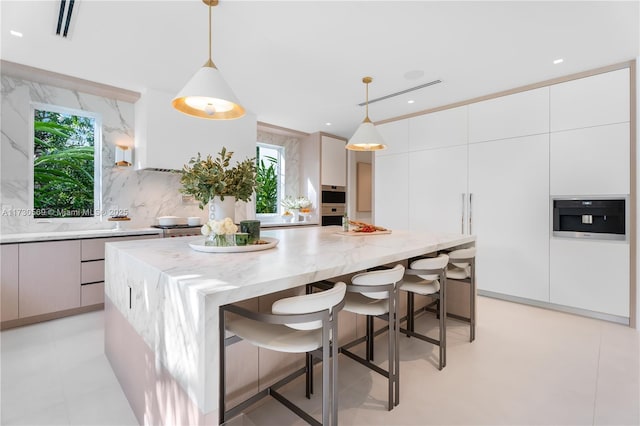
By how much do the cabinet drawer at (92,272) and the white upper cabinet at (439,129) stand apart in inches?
165

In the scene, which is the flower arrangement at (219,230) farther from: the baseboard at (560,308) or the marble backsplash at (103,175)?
the baseboard at (560,308)

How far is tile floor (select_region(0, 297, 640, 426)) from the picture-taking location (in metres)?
1.59

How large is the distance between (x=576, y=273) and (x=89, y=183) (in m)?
5.53

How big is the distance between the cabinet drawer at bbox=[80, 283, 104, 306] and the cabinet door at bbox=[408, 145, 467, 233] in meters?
3.96

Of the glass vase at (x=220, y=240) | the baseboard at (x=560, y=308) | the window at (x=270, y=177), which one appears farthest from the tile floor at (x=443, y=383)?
the window at (x=270, y=177)

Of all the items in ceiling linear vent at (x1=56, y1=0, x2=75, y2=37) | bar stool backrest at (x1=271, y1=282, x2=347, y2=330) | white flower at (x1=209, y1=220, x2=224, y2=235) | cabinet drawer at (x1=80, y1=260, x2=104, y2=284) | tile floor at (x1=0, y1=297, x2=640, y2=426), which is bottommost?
tile floor at (x1=0, y1=297, x2=640, y2=426)

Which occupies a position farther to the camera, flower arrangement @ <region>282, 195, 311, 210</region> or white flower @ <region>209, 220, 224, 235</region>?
flower arrangement @ <region>282, 195, 311, 210</region>

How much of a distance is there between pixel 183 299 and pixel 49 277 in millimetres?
2822

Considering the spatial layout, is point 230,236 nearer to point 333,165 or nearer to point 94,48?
point 94,48

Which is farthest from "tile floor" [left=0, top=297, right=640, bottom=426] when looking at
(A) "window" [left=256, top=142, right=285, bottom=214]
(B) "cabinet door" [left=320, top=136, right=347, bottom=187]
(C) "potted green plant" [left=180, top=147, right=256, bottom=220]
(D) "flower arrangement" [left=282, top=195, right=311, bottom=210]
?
(B) "cabinet door" [left=320, top=136, right=347, bottom=187]

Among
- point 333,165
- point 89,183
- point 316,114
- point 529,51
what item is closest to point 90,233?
point 89,183

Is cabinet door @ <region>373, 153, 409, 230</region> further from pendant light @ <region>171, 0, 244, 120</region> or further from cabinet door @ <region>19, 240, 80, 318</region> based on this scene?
cabinet door @ <region>19, 240, 80, 318</region>

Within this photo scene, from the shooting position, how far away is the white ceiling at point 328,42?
2162mm

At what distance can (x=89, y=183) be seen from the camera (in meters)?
3.65
